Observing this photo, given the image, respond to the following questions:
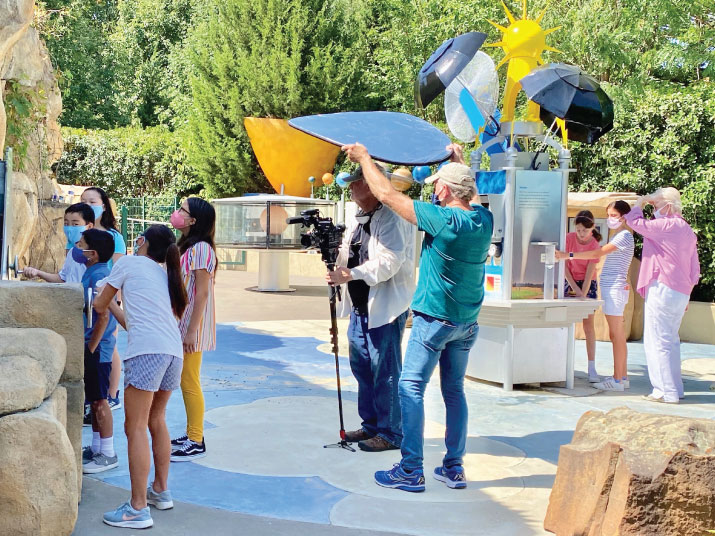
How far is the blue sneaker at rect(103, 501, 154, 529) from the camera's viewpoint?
3949 millimetres

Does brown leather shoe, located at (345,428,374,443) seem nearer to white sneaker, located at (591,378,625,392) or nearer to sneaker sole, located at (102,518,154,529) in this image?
sneaker sole, located at (102,518,154,529)

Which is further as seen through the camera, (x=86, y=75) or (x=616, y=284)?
(x=86, y=75)

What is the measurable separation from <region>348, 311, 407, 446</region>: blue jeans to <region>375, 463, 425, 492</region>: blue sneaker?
2.35 ft

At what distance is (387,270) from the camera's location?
17.0ft

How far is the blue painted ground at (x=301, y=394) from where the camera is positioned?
4535 millimetres

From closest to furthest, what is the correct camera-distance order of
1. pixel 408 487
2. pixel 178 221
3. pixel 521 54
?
pixel 408 487 → pixel 178 221 → pixel 521 54

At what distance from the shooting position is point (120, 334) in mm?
9625

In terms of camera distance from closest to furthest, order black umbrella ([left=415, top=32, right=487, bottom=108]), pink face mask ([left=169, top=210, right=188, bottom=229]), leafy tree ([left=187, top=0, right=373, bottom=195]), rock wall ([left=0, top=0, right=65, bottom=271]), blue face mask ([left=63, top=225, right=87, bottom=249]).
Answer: pink face mask ([left=169, top=210, right=188, bottom=229]), blue face mask ([left=63, top=225, right=87, bottom=249]), black umbrella ([left=415, top=32, right=487, bottom=108]), rock wall ([left=0, top=0, right=65, bottom=271]), leafy tree ([left=187, top=0, right=373, bottom=195])

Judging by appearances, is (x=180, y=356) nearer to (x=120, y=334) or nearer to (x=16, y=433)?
(x=16, y=433)

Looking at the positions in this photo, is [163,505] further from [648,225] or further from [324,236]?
[648,225]

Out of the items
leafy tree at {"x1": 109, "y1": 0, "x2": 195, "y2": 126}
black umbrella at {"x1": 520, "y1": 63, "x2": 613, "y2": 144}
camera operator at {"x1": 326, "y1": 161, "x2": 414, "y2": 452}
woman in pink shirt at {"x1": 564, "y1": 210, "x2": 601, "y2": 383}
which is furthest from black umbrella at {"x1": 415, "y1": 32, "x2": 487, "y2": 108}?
leafy tree at {"x1": 109, "y1": 0, "x2": 195, "y2": 126}

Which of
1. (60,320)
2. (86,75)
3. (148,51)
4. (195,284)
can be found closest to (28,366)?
(60,320)

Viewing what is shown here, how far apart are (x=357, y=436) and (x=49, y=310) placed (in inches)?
90.8

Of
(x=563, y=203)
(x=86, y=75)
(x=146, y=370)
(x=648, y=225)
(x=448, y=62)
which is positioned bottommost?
(x=146, y=370)
